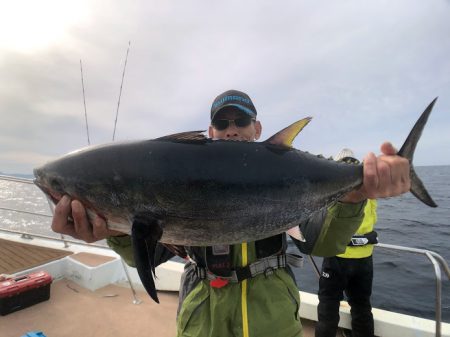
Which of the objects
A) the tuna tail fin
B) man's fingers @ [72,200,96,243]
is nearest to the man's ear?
the tuna tail fin

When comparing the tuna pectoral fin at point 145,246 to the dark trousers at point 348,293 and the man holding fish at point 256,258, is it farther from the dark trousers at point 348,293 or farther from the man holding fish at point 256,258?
the dark trousers at point 348,293

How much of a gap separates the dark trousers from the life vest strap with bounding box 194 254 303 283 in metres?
2.97

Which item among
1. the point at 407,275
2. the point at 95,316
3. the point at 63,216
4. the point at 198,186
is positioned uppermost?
the point at 198,186

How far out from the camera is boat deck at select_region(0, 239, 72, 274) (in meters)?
6.50

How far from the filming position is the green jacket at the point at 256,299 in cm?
238

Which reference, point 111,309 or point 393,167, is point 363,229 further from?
point 111,309

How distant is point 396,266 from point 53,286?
41.5 feet

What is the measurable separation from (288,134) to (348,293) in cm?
459

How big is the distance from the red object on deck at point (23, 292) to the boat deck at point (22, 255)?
36.0 inches

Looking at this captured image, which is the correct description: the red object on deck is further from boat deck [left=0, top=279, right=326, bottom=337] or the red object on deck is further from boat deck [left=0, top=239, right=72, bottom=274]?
boat deck [left=0, top=239, right=72, bottom=274]

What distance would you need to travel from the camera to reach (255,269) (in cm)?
250

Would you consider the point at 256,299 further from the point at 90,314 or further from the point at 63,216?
the point at 90,314

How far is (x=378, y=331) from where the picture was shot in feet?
16.6

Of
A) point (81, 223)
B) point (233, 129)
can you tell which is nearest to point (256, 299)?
point (81, 223)
